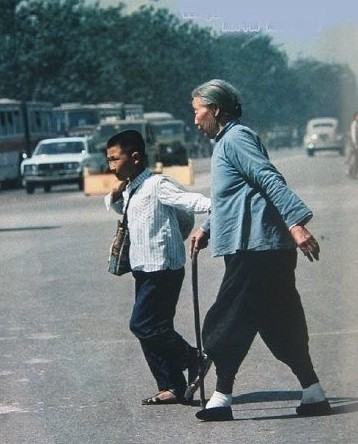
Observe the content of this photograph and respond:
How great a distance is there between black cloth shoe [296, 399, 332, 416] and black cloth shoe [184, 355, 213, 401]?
52cm

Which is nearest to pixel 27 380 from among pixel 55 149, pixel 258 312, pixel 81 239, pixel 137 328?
pixel 137 328

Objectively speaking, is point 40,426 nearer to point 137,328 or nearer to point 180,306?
point 137,328

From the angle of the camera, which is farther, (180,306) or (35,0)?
(35,0)

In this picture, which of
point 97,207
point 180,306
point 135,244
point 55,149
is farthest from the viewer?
point 55,149

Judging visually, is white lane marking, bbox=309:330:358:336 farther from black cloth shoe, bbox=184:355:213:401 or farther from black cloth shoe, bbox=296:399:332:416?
black cloth shoe, bbox=296:399:332:416

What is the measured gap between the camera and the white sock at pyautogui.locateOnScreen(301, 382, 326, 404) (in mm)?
8297

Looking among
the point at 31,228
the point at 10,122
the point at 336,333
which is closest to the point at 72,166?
the point at 10,122

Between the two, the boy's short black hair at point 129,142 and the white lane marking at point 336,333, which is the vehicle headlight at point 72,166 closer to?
the white lane marking at point 336,333

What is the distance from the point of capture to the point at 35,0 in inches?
3226

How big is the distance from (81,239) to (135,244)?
15.0 metres

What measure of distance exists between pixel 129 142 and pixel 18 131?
161 ft

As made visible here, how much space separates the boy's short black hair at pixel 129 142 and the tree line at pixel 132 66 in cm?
5506

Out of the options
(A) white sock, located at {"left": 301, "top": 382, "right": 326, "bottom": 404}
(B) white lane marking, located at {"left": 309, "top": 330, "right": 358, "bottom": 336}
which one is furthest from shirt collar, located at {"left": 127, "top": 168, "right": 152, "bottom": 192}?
(B) white lane marking, located at {"left": 309, "top": 330, "right": 358, "bottom": 336}

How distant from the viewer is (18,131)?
57.6m
